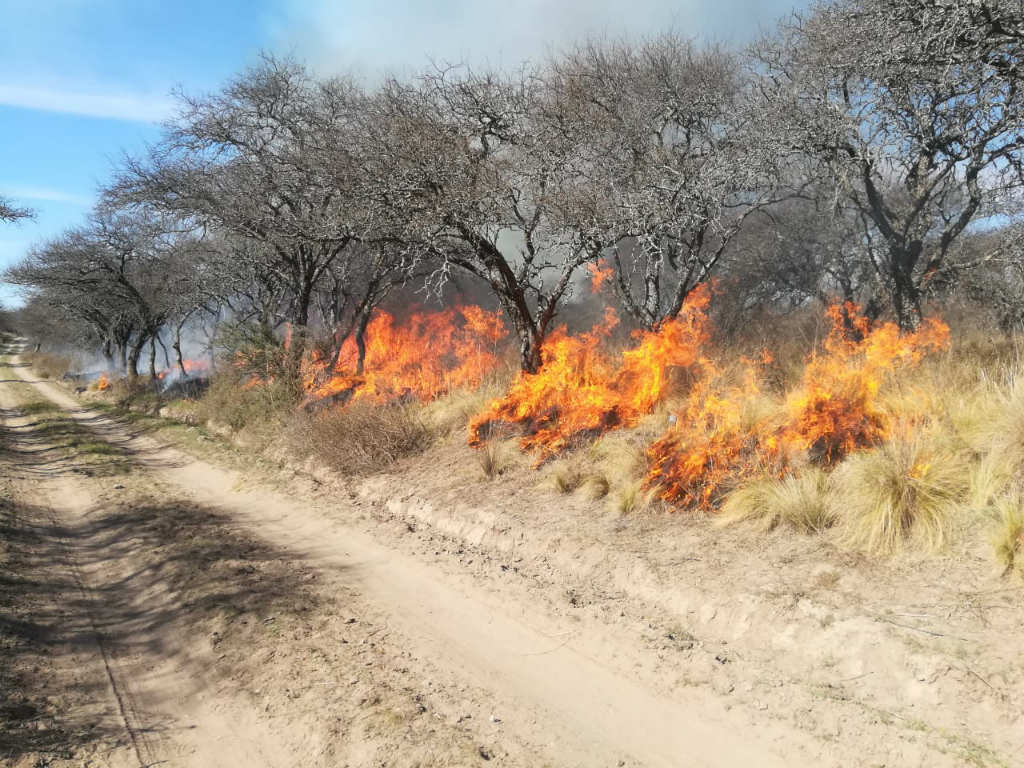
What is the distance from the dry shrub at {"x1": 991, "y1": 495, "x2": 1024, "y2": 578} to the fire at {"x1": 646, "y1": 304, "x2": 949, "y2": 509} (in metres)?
1.66

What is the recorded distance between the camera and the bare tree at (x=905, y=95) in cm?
697

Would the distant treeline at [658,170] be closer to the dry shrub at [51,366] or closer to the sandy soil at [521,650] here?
the sandy soil at [521,650]

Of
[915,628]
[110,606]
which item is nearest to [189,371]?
[110,606]

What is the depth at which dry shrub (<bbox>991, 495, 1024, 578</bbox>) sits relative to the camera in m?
4.61

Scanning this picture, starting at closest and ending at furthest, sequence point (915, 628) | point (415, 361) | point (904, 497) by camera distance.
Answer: point (915, 628) < point (904, 497) < point (415, 361)

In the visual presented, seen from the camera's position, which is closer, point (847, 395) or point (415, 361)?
point (847, 395)

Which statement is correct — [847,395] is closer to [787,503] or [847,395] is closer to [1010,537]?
[787,503]

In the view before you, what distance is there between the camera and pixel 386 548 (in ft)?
25.4

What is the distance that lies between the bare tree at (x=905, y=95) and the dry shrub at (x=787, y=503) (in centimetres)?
453

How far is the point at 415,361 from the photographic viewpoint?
1733cm

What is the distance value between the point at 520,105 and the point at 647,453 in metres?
7.75

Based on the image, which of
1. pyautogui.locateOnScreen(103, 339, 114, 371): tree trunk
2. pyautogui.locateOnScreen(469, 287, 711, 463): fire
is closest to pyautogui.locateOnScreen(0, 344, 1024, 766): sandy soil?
pyautogui.locateOnScreen(469, 287, 711, 463): fire

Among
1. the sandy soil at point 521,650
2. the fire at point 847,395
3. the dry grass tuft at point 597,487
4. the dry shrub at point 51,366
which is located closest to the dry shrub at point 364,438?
the sandy soil at point 521,650

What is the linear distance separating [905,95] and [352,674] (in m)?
10.00
